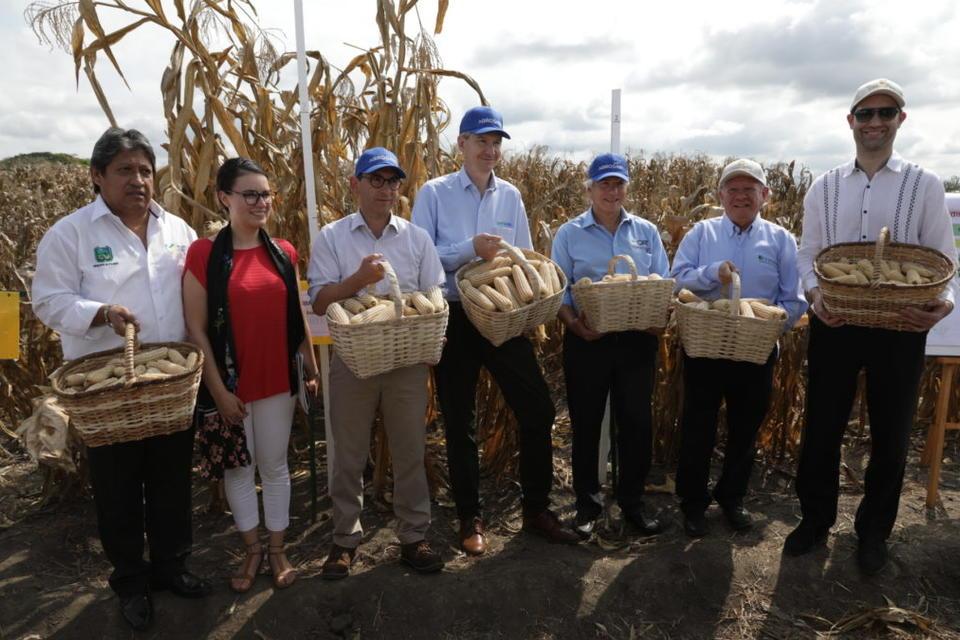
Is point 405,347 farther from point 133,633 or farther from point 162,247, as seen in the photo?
point 133,633

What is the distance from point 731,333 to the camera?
3264 mm

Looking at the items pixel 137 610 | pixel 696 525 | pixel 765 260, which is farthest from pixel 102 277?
pixel 696 525

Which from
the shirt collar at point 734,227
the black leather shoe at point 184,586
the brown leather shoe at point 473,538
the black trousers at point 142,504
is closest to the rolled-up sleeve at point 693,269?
the shirt collar at point 734,227

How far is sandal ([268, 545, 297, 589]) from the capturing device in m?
3.40

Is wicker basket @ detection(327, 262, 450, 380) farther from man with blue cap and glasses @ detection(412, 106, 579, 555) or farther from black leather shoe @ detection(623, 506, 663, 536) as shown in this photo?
black leather shoe @ detection(623, 506, 663, 536)

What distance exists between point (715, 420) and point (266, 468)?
95.8 inches

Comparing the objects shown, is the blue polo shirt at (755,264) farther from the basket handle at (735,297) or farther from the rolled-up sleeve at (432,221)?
the rolled-up sleeve at (432,221)

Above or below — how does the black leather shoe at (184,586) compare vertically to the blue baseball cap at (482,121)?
below

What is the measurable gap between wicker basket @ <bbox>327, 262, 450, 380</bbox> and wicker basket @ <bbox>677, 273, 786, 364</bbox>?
4.17 feet

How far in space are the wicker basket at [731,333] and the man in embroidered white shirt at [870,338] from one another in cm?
32

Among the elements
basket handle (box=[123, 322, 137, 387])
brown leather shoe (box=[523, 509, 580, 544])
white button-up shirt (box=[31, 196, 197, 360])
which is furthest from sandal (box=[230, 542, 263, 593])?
brown leather shoe (box=[523, 509, 580, 544])

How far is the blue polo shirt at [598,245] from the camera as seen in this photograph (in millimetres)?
3693

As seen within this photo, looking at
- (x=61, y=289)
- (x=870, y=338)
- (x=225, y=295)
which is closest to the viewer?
(x=61, y=289)

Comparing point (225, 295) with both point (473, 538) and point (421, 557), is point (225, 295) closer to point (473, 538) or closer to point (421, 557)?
point (421, 557)
